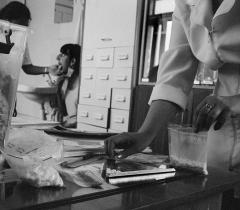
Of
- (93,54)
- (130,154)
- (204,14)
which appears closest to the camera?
(130,154)

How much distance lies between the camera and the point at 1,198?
1.19ft

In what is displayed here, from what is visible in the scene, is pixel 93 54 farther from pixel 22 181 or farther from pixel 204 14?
pixel 22 181

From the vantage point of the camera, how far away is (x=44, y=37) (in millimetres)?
3828

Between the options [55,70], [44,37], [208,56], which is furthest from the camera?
[44,37]

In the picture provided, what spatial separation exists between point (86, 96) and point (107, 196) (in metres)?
2.73

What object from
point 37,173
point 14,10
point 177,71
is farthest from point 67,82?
point 37,173

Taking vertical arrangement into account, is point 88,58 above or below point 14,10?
below

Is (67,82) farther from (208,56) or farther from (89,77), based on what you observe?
(208,56)

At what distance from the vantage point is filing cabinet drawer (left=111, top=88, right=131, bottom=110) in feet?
8.71

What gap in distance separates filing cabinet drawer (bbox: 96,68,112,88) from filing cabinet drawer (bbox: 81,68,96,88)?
0.07 meters

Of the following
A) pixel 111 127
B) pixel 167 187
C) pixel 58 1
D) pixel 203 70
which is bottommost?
pixel 111 127

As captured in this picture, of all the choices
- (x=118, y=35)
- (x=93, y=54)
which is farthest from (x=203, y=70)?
(x=93, y=54)

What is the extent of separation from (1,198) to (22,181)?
7 centimetres

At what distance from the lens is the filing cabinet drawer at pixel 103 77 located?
285 centimetres
